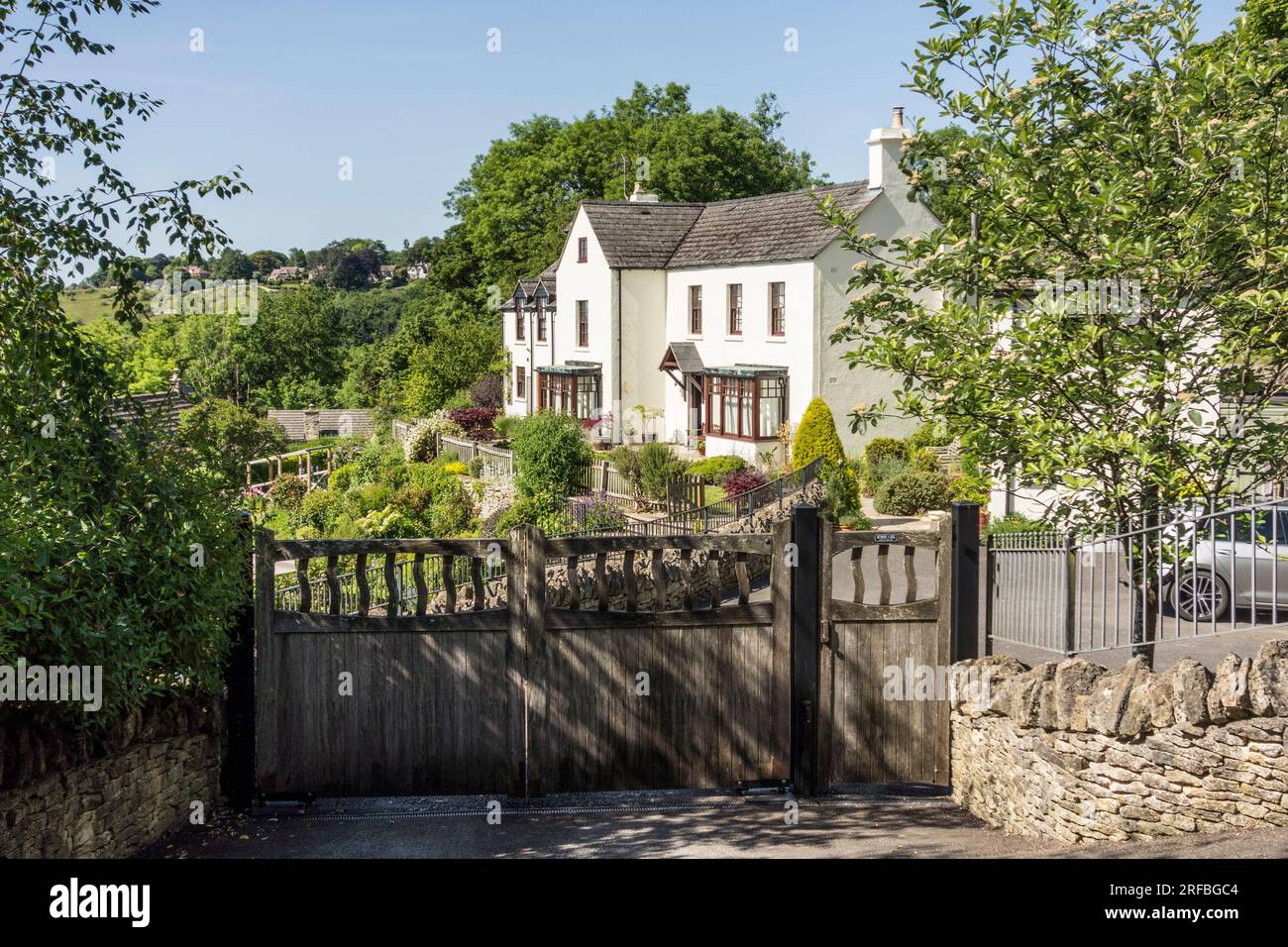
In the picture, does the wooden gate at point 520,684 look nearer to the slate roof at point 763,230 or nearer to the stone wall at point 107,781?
the stone wall at point 107,781

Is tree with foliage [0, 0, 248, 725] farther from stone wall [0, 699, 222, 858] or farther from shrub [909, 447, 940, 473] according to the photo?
shrub [909, 447, 940, 473]

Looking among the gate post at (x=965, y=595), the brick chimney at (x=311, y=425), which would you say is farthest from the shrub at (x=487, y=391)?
the gate post at (x=965, y=595)

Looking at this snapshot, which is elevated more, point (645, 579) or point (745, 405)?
point (745, 405)

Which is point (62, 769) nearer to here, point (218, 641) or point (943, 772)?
point (218, 641)

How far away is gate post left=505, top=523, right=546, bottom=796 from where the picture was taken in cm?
911

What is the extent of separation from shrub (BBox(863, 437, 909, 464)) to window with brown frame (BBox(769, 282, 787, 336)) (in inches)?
238

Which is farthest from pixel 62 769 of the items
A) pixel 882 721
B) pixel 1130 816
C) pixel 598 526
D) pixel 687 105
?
pixel 687 105

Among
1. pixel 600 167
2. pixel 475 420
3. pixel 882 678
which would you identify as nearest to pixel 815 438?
pixel 475 420

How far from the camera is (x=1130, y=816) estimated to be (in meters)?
7.66

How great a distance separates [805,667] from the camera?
9305mm

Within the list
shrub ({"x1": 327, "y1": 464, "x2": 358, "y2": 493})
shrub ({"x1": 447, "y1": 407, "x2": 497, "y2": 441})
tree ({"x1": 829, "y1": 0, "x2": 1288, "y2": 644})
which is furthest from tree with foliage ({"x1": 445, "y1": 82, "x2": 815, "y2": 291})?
tree ({"x1": 829, "y1": 0, "x2": 1288, "y2": 644})

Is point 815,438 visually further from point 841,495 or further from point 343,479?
point 343,479

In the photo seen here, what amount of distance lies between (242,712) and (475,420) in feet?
121
